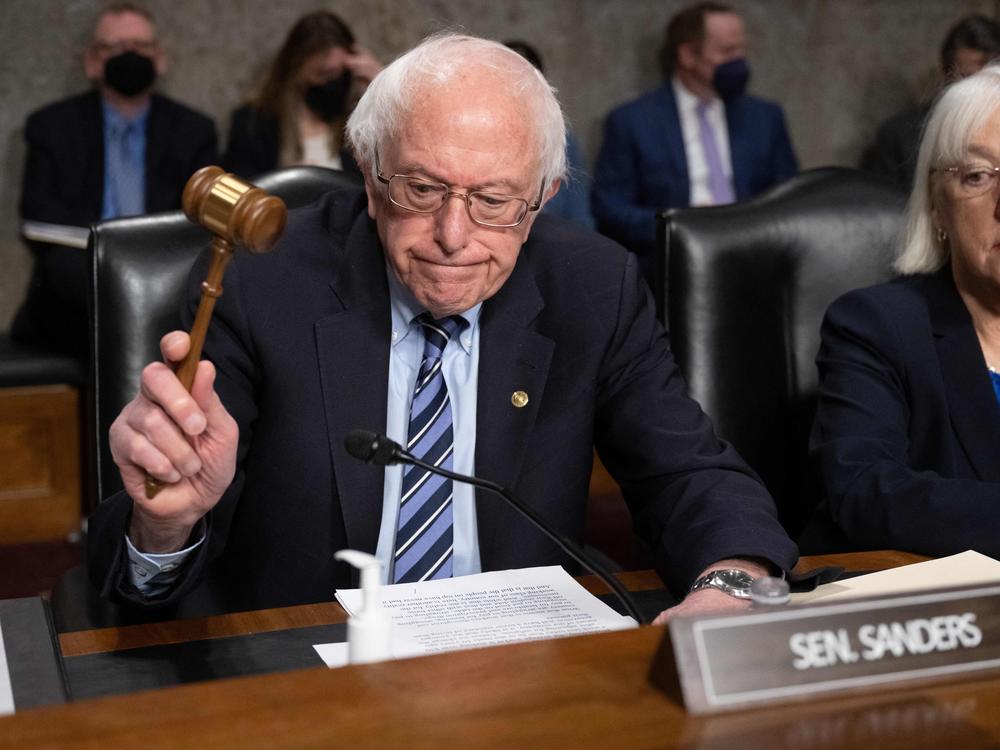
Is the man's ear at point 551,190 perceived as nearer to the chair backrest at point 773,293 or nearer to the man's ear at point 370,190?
the man's ear at point 370,190

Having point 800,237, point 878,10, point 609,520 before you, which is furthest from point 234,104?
point 800,237

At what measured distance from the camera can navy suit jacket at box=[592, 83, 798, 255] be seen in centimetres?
476

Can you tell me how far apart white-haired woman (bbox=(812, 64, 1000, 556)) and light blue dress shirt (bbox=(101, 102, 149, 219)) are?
9.28 feet

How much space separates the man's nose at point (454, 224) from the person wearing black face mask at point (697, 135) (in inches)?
124

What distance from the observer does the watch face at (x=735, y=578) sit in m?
1.39

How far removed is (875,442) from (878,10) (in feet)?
14.2

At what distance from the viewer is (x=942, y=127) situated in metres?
1.99

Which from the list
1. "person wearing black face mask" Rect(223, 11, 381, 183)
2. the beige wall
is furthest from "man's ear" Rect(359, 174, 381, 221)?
the beige wall

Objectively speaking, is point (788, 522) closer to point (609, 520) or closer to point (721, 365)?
point (721, 365)

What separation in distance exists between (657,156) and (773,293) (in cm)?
273

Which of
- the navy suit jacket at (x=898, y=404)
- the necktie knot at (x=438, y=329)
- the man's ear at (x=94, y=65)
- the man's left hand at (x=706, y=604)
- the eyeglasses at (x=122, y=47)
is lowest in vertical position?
the man's left hand at (x=706, y=604)

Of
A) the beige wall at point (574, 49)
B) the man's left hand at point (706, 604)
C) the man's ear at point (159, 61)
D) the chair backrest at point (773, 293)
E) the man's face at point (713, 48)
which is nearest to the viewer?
the man's left hand at point (706, 604)

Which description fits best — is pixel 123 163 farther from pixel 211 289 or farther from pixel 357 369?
pixel 211 289

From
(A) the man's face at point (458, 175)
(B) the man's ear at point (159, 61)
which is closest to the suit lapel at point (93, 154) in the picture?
(B) the man's ear at point (159, 61)
